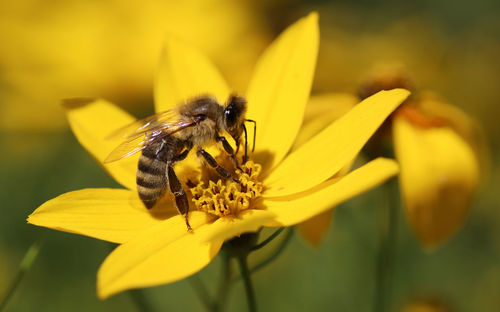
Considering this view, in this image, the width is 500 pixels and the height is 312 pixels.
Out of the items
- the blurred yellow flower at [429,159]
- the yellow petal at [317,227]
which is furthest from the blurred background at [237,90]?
the yellow petal at [317,227]

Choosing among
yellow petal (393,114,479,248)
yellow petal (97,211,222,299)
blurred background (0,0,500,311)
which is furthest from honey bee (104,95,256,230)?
blurred background (0,0,500,311)

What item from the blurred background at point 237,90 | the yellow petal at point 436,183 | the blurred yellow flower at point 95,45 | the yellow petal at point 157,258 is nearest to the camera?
the yellow petal at point 157,258

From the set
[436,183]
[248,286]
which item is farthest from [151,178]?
[436,183]

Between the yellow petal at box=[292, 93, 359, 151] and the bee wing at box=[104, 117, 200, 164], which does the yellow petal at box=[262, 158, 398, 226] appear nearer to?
the bee wing at box=[104, 117, 200, 164]

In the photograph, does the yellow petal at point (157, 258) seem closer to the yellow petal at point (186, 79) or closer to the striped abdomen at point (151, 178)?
the striped abdomen at point (151, 178)

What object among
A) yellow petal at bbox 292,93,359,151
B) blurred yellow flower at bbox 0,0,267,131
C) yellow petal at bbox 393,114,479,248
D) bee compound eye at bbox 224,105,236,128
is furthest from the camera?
blurred yellow flower at bbox 0,0,267,131

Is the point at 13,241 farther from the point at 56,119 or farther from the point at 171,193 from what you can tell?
the point at 171,193
